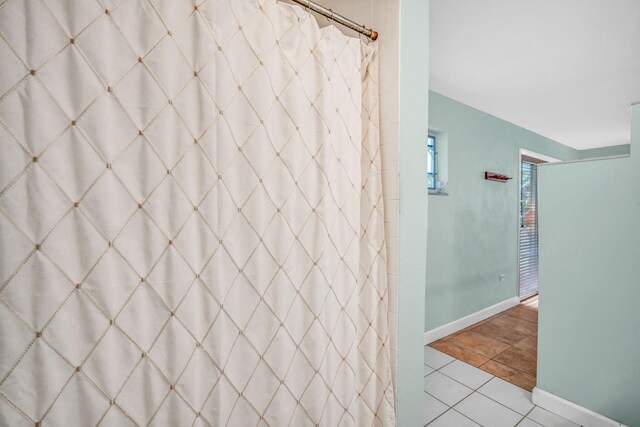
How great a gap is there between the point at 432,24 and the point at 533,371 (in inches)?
104

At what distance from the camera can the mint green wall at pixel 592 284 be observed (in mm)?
1570

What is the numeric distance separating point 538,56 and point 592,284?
164cm

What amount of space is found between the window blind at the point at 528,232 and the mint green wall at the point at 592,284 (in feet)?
8.06

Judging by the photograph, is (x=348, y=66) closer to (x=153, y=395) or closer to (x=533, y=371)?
(x=153, y=395)

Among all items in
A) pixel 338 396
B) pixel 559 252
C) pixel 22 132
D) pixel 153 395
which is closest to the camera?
pixel 22 132

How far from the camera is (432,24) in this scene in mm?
1836

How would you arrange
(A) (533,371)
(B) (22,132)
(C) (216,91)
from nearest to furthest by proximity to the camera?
(B) (22,132) < (C) (216,91) < (A) (533,371)

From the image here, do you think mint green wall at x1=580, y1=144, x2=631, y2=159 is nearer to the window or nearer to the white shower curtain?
the window

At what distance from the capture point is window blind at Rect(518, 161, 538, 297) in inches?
161

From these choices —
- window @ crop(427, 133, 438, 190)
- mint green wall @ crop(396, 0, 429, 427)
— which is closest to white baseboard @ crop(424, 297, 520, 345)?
window @ crop(427, 133, 438, 190)

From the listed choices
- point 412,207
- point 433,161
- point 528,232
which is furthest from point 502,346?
point 412,207

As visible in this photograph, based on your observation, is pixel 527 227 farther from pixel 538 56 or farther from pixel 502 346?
pixel 538 56

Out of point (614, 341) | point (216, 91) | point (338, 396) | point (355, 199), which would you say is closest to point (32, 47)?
point (216, 91)

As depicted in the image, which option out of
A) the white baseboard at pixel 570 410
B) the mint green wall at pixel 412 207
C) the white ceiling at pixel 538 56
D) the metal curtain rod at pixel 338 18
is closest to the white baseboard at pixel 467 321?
the white baseboard at pixel 570 410
